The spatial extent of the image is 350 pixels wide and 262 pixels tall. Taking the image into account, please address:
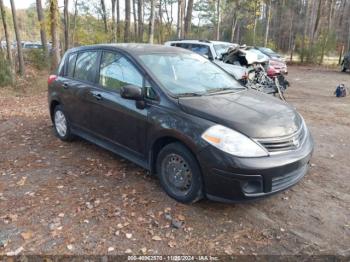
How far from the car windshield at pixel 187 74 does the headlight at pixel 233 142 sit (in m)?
0.81

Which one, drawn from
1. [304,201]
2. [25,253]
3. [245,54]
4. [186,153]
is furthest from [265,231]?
[245,54]

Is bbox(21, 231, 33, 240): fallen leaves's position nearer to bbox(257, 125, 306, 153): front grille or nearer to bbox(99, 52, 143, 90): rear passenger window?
bbox(99, 52, 143, 90): rear passenger window

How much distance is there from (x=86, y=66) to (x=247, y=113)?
8.95 ft

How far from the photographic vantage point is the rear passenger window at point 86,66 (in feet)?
15.6

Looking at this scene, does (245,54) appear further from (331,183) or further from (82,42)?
(82,42)

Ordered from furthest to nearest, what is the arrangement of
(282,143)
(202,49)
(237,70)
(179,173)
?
(202,49)
(237,70)
(179,173)
(282,143)

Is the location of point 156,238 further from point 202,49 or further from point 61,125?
point 202,49

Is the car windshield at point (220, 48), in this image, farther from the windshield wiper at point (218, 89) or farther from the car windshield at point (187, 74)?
the windshield wiper at point (218, 89)

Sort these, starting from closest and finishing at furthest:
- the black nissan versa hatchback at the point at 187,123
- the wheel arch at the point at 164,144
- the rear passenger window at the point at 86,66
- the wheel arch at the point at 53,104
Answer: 1. the black nissan versa hatchback at the point at 187,123
2. the wheel arch at the point at 164,144
3. the rear passenger window at the point at 86,66
4. the wheel arch at the point at 53,104

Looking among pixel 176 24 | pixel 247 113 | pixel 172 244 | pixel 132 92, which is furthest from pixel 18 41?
pixel 176 24

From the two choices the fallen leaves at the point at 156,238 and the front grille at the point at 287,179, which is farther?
the front grille at the point at 287,179

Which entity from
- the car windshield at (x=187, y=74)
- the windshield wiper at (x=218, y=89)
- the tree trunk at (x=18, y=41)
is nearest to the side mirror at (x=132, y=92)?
the car windshield at (x=187, y=74)

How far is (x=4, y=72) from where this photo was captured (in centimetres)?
1138

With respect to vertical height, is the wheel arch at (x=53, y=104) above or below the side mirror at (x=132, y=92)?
below
